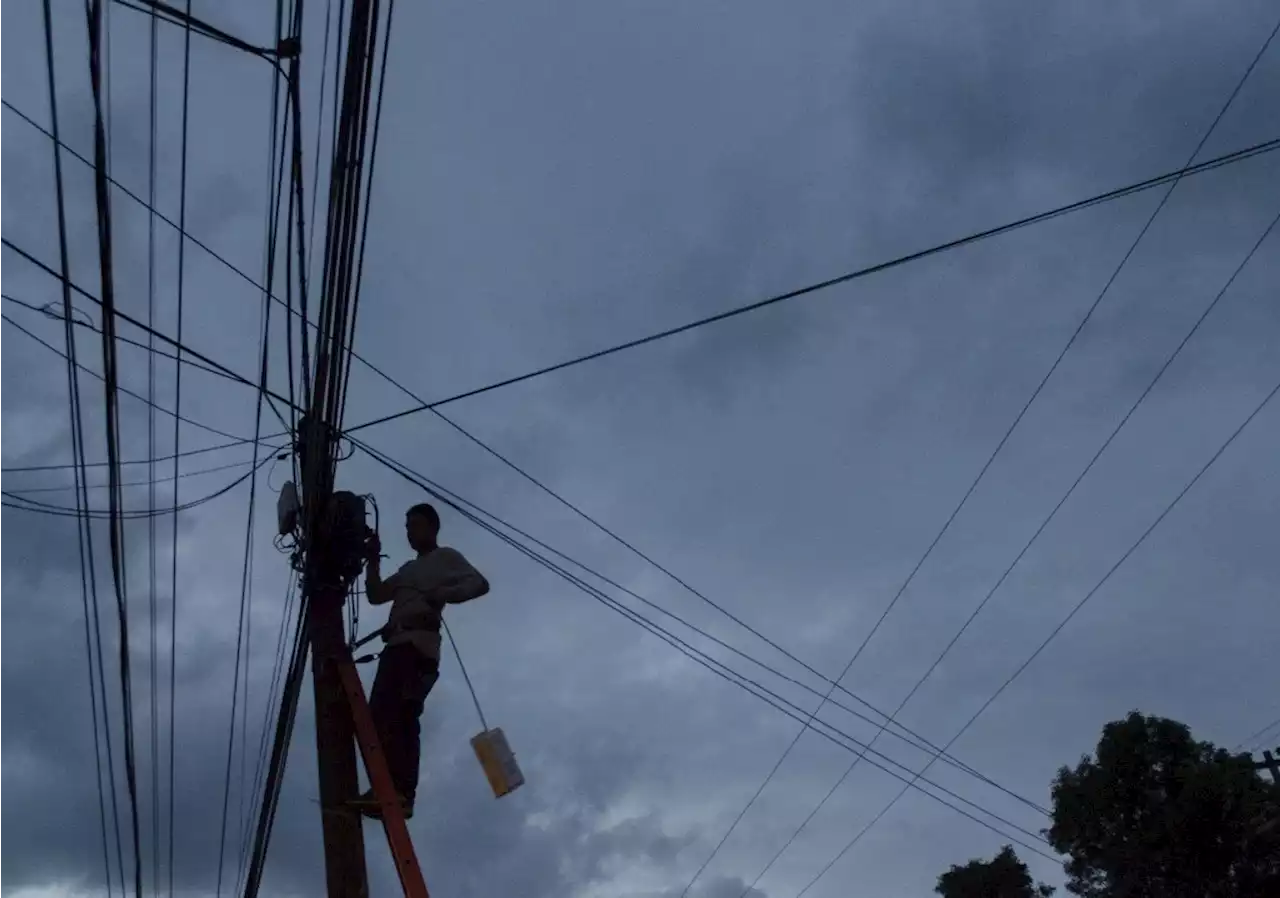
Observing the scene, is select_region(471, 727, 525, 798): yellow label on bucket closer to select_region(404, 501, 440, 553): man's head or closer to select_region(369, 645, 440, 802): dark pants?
select_region(369, 645, 440, 802): dark pants

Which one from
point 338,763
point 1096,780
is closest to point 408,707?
point 338,763

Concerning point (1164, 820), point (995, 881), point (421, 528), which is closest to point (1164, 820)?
point (1164, 820)

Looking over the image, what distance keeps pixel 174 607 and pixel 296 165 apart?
13.5 feet

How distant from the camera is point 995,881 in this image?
20.5 meters

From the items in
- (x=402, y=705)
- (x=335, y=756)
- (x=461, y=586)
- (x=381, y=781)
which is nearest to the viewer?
(x=381, y=781)

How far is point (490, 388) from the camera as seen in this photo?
7.58m

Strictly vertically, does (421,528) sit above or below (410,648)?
above

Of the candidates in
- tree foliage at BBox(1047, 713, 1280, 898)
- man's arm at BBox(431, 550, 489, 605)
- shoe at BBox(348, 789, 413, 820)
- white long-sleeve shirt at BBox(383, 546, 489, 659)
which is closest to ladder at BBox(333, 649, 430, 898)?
shoe at BBox(348, 789, 413, 820)

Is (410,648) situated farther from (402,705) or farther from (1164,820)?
(1164,820)

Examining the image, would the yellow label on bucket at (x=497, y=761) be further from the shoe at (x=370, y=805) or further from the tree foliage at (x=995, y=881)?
the tree foliage at (x=995, y=881)

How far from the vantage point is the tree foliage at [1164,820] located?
16578mm

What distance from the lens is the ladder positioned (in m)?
5.12

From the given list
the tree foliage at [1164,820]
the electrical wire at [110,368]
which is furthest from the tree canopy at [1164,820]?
the electrical wire at [110,368]

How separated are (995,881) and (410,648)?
1716 centimetres
